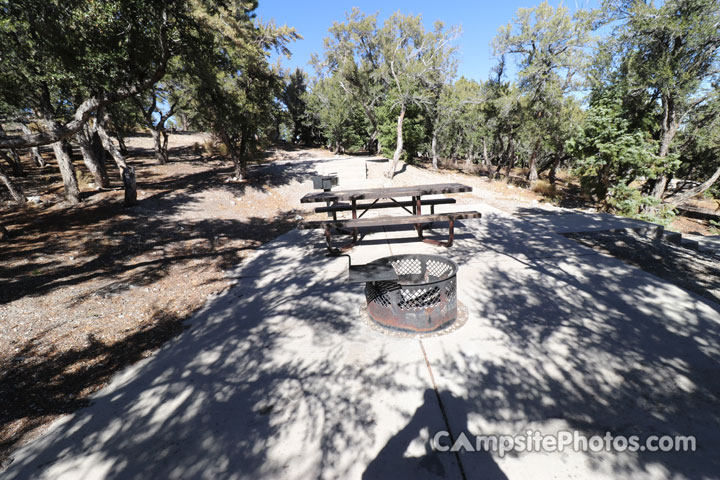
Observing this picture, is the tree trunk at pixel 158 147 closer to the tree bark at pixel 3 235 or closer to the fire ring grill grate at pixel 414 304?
the tree bark at pixel 3 235

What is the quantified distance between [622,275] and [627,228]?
3.41 meters

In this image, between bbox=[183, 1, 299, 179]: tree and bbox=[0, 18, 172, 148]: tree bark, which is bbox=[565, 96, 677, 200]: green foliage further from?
bbox=[0, 18, 172, 148]: tree bark

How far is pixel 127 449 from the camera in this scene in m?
2.45

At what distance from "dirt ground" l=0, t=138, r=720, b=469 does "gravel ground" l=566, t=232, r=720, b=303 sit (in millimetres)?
4532

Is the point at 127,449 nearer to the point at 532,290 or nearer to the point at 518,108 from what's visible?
the point at 532,290

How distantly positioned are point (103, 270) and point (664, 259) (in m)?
11.3

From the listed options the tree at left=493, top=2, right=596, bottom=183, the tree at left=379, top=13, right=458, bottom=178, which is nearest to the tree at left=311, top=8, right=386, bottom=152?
the tree at left=379, top=13, right=458, bottom=178

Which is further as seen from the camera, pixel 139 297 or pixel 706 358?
pixel 139 297

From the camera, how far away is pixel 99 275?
18.2 feet

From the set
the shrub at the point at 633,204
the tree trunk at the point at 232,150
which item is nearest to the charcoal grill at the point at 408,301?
the shrub at the point at 633,204

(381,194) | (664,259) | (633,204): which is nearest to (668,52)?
(633,204)

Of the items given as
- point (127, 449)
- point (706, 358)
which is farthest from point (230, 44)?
point (706, 358)

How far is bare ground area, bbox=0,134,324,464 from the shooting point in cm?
326

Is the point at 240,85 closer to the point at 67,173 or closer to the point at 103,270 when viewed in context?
the point at 67,173
